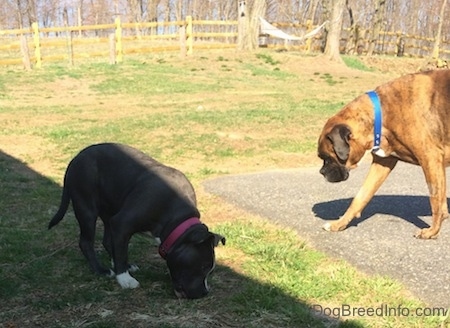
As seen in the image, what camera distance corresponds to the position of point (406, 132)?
14.7ft

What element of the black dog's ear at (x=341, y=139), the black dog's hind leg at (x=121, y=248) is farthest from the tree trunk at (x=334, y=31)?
the black dog's hind leg at (x=121, y=248)

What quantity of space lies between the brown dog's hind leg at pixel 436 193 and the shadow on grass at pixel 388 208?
1.46 feet

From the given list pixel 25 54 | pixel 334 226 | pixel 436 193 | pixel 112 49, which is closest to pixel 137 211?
pixel 334 226

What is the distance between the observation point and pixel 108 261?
4.36 m

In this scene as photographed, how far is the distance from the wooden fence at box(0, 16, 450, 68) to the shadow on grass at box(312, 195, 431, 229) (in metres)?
18.7

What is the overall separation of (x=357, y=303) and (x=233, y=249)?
1.28 m

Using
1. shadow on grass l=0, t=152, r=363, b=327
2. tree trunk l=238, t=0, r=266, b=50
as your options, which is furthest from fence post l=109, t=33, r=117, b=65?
shadow on grass l=0, t=152, r=363, b=327

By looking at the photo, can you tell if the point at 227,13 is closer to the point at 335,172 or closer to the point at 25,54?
the point at 25,54

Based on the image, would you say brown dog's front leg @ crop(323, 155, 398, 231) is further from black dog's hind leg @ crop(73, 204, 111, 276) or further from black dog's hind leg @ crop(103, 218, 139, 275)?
black dog's hind leg @ crop(73, 204, 111, 276)

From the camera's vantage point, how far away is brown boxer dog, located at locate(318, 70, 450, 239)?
446 cm

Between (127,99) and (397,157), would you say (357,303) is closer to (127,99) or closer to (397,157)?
(397,157)

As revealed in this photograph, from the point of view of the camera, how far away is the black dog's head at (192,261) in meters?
3.45

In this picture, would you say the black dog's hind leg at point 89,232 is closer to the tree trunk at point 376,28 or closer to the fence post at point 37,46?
the fence post at point 37,46

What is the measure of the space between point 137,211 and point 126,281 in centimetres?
53
